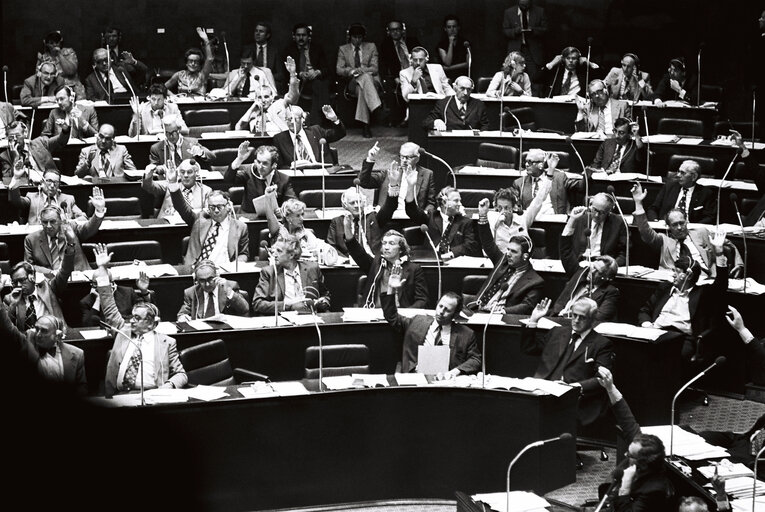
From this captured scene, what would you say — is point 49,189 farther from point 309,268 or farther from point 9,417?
point 9,417

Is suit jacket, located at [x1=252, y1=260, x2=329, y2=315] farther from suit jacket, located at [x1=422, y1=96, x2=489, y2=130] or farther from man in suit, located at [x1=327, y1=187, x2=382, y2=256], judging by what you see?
suit jacket, located at [x1=422, y1=96, x2=489, y2=130]

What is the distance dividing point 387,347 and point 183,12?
7163mm

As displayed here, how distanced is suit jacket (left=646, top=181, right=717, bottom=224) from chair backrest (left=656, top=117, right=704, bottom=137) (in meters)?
1.74

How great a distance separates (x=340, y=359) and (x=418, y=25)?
7593 mm

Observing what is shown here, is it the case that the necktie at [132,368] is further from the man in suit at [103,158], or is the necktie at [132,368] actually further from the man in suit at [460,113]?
the man in suit at [460,113]

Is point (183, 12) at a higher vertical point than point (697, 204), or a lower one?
higher

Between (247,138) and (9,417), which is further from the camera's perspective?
(247,138)

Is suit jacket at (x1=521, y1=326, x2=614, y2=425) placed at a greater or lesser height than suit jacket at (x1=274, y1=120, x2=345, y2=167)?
lesser

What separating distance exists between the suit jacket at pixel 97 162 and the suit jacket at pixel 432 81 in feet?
9.89

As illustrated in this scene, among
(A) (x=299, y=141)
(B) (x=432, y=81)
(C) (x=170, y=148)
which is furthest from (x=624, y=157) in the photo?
(C) (x=170, y=148)

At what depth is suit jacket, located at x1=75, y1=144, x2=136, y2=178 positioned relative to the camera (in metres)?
9.16

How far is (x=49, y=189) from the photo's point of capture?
8125 mm

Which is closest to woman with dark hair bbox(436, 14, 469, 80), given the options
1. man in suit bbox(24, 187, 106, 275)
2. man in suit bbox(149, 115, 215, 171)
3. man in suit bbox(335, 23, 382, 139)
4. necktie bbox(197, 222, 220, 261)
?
man in suit bbox(335, 23, 382, 139)

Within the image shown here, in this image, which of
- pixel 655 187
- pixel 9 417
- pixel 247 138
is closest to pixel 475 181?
pixel 655 187
